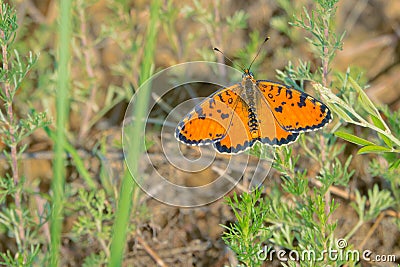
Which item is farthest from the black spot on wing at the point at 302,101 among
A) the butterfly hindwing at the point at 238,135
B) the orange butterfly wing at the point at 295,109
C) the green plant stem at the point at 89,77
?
the green plant stem at the point at 89,77

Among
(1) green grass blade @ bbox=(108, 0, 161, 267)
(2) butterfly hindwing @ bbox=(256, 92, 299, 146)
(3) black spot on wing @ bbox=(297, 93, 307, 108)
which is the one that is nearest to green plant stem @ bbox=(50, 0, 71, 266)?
(1) green grass blade @ bbox=(108, 0, 161, 267)

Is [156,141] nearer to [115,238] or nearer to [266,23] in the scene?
[266,23]

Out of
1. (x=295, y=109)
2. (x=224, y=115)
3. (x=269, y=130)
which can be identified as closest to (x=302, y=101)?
(x=295, y=109)

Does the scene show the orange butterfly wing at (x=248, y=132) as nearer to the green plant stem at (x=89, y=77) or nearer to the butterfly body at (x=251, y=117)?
the butterfly body at (x=251, y=117)

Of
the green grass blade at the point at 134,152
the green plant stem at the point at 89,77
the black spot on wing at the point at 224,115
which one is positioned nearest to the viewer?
the green grass blade at the point at 134,152

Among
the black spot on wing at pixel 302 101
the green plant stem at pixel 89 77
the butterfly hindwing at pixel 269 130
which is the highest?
the green plant stem at pixel 89 77
